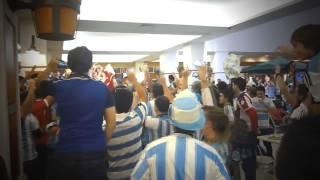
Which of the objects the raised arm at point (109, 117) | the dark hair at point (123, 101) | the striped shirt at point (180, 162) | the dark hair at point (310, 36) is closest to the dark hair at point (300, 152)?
the striped shirt at point (180, 162)

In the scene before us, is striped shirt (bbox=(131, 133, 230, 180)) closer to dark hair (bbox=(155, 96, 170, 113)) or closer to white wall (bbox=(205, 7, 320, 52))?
dark hair (bbox=(155, 96, 170, 113))

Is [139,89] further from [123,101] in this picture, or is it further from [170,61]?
[170,61]

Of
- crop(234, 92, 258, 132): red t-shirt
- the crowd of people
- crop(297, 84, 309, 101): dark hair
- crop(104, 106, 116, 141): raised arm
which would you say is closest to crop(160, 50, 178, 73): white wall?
crop(234, 92, 258, 132): red t-shirt

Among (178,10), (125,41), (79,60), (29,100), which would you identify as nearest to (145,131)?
(29,100)

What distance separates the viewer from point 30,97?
9.23ft

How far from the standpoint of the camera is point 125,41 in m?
9.67

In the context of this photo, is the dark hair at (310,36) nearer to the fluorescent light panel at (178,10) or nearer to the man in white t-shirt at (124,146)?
the man in white t-shirt at (124,146)

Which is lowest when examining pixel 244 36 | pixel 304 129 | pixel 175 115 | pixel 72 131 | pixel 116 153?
pixel 116 153

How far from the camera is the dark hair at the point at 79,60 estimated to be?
6.30 ft

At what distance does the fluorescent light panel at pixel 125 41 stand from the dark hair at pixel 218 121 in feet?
20.4

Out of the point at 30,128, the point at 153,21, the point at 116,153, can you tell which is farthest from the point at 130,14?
the point at 116,153

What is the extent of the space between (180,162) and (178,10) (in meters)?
4.72

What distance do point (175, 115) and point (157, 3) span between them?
4189 millimetres

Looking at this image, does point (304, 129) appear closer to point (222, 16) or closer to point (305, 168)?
point (305, 168)
